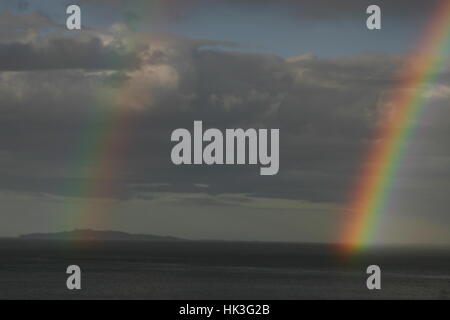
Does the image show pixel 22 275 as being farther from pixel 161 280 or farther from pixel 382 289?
pixel 382 289

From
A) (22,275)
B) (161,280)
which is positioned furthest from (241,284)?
(22,275)

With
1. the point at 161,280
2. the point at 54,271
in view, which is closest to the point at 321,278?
the point at 161,280

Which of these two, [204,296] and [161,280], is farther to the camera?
[161,280]

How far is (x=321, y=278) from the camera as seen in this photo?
161250 mm

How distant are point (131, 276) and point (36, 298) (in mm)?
35000

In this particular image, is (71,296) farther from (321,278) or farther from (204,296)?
(321,278)

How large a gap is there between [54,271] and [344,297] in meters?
79.6

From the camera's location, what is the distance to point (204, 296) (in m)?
122
